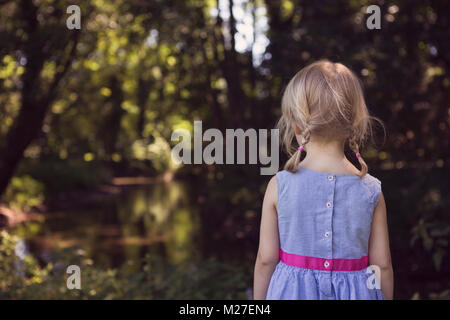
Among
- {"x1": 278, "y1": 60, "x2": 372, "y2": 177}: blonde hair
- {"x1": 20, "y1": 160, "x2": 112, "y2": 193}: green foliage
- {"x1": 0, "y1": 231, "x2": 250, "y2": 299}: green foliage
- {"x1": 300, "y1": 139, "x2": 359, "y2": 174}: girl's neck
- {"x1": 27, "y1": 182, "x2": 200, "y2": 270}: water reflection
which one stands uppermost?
{"x1": 278, "y1": 60, "x2": 372, "y2": 177}: blonde hair

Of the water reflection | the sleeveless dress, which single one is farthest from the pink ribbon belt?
the water reflection

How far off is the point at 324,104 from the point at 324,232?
1.58ft

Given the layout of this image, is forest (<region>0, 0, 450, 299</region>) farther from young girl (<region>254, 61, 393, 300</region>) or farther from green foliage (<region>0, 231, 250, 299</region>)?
young girl (<region>254, 61, 393, 300</region>)

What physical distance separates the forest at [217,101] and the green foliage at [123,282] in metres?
0.02

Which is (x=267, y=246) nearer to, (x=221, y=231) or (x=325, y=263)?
(x=325, y=263)

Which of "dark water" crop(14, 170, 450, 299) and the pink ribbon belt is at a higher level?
the pink ribbon belt

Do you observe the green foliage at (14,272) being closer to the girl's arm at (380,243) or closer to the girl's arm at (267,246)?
the girl's arm at (267,246)

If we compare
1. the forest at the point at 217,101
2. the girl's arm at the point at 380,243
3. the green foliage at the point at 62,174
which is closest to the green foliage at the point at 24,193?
the green foliage at the point at 62,174

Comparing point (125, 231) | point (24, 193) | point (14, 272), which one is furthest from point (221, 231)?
point (24, 193)

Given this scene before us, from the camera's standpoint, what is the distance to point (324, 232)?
2031 millimetres

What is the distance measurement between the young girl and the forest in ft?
4.50

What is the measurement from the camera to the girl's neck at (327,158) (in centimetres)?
205

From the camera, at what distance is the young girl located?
78.9 inches
